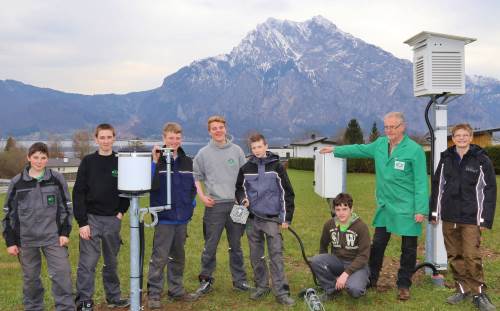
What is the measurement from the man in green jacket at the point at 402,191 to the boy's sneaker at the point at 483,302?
2.34 ft

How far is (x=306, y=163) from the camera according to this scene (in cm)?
4956

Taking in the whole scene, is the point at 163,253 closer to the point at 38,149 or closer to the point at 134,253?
the point at 134,253

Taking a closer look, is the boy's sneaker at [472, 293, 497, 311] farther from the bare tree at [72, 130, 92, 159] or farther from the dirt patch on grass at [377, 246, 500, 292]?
the bare tree at [72, 130, 92, 159]

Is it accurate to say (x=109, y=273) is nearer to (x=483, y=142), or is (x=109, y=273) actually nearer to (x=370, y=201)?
(x=370, y=201)

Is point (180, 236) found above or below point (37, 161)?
below

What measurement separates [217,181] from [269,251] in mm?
1040

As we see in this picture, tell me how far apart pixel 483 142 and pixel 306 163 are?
1686 centimetres

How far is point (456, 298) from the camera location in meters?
5.32

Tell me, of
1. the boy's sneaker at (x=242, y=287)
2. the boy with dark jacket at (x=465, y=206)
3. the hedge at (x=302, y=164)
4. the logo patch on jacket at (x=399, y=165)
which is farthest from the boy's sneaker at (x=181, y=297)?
the hedge at (x=302, y=164)

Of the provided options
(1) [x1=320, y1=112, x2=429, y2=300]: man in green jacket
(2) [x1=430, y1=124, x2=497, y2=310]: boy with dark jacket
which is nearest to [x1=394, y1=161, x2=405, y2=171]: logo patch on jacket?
(1) [x1=320, y1=112, x2=429, y2=300]: man in green jacket

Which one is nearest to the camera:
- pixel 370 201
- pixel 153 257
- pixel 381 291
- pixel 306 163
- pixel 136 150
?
pixel 136 150

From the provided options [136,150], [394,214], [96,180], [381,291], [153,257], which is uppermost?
[136,150]

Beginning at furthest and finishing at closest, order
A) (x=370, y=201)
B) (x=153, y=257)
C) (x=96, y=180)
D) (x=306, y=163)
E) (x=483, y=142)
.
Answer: (x=306, y=163) < (x=483, y=142) < (x=370, y=201) < (x=153, y=257) < (x=96, y=180)

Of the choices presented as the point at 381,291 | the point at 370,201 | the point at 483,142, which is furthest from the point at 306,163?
the point at 381,291
